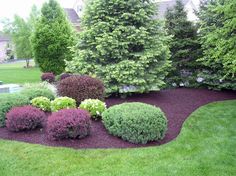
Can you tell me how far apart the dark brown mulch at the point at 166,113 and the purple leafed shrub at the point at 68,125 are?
0.14 meters

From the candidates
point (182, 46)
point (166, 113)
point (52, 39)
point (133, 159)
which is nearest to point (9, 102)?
point (133, 159)

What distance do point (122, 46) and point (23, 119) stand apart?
161 inches

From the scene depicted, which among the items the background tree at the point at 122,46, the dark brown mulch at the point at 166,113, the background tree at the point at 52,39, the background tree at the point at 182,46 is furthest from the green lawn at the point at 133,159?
the background tree at the point at 52,39

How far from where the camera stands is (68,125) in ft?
16.8

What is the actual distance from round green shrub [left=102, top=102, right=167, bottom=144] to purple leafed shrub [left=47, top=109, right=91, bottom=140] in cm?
58

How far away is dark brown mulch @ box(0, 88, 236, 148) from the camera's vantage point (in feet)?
17.3

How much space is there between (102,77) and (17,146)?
414cm

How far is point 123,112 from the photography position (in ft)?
18.1

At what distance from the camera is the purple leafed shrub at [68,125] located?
5129mm

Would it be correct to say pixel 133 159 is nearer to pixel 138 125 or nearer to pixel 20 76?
pixel 138 125

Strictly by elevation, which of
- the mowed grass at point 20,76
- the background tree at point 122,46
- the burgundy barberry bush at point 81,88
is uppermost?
the background tree at point 122,46

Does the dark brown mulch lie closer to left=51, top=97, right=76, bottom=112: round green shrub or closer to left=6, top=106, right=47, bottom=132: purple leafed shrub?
left=6, top=106, right=47, bottom=132: purple leafed shrub

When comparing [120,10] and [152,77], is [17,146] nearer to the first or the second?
[152,77]

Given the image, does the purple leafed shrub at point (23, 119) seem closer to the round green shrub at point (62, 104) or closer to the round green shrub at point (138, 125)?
the round green shrub at point (62, 104)
